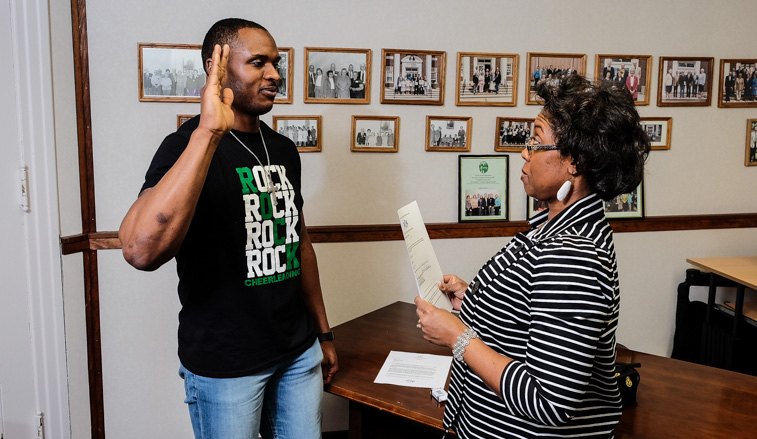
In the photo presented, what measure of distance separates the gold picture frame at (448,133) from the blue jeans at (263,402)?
1.42 meters

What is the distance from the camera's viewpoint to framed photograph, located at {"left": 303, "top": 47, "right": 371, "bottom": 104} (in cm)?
279

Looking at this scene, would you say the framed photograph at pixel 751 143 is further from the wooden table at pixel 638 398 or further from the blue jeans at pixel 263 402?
the blue jeans at pixel 263 402

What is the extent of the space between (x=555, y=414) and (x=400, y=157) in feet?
6.36

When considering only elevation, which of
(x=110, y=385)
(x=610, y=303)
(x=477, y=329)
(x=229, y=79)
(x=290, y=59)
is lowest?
(x=110, y=385)

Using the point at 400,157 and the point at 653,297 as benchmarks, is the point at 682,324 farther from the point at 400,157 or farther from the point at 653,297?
the point at 400,157

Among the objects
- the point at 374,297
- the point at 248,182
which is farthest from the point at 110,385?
the point at 248,182

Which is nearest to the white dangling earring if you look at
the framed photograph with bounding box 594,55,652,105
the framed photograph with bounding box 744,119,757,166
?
the framed photograph with bounding box 594,55,652,105

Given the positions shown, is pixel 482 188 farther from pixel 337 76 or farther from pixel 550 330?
pixel 550 330

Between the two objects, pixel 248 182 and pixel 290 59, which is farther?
pixel 290 59

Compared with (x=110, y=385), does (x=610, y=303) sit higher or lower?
higher

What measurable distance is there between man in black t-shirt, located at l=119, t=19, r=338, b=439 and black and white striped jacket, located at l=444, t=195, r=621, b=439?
547 millimetres

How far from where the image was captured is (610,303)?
113 cm

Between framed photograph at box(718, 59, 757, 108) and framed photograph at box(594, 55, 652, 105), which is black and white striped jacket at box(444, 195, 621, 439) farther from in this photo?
framed photograph at box(718, 59, 757, 108)

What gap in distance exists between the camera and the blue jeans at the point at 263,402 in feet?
5.27
